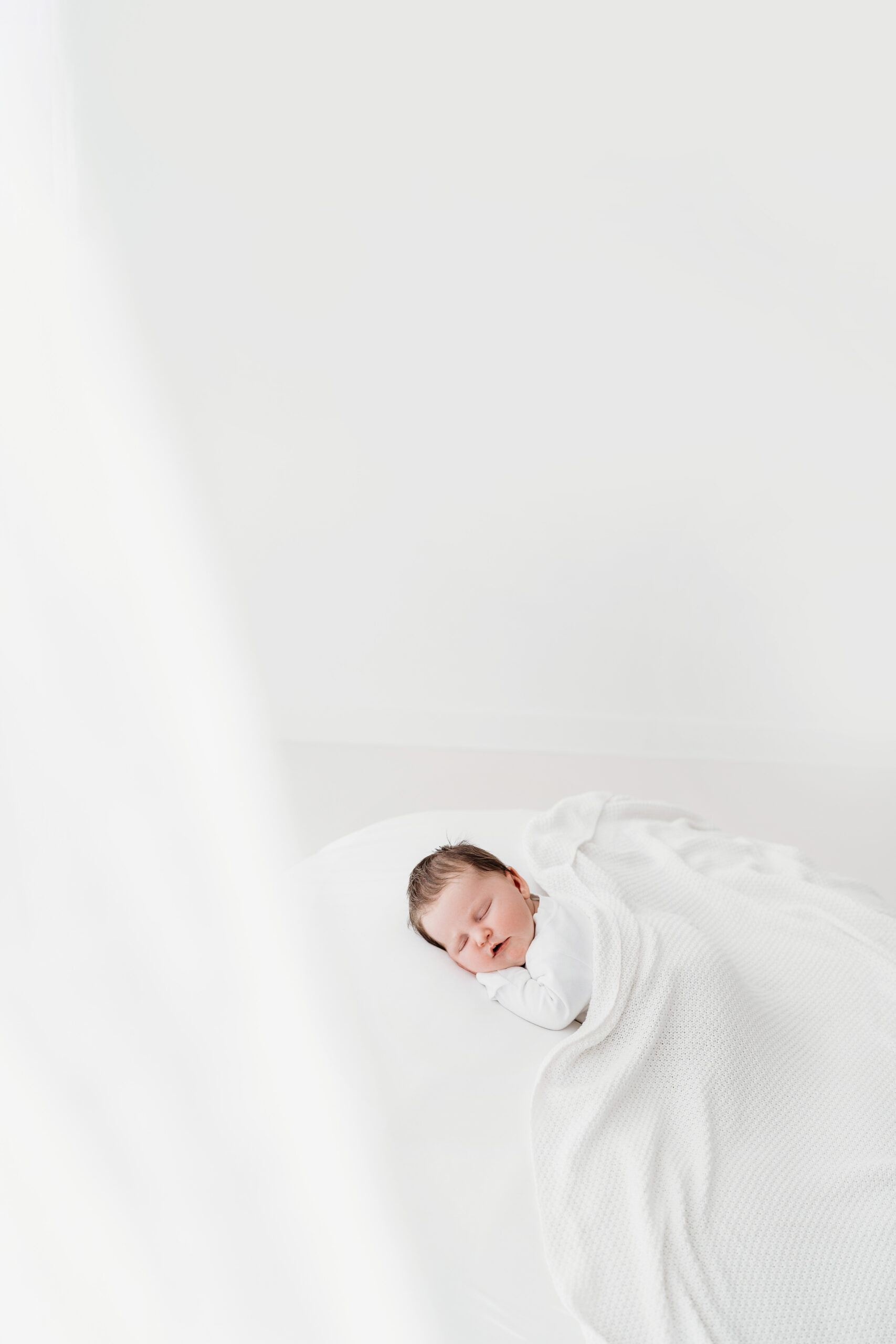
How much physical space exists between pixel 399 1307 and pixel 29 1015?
0.49 metres

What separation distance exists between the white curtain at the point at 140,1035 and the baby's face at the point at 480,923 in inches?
7.2

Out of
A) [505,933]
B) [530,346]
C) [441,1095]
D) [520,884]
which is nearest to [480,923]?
[505,933]

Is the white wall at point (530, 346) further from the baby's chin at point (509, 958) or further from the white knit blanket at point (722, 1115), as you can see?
the baby's chin at point (509, 958)

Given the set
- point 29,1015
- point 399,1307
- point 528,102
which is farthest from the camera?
point 528,102

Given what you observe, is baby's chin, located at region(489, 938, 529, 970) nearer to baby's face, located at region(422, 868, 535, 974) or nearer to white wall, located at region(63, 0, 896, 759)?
baby's face, located at region(422, 868, 535, 974)

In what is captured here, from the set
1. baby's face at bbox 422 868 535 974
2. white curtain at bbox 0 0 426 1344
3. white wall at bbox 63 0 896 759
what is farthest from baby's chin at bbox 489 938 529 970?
white wall at bbox 63 0 896 759

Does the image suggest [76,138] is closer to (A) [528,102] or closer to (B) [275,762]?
(A) [528,102]

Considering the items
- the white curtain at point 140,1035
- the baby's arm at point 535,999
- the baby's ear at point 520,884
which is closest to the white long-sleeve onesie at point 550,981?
the baby's arm at point 535,999

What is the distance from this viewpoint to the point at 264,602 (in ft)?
10.0

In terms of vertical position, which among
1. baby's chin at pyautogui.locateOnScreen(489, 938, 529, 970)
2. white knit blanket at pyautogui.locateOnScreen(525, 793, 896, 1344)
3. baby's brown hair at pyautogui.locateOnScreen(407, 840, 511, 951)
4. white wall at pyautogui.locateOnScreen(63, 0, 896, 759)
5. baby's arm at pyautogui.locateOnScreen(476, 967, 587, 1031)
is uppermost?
white wall at pyautogui.locateOnScreen(63, 0, 896, 759)

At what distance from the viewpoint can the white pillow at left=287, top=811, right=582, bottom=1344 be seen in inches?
41.2

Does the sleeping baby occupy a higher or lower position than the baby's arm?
higher

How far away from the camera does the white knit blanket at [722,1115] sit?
1.04 metres

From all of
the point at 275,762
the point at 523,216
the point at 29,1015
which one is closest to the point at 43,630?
the point at 29,1015
